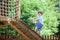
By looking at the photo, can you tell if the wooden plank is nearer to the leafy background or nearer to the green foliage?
the leafy background

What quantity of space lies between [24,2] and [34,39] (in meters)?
7.35

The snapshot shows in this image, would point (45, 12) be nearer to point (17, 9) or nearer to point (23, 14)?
point (23, 14)

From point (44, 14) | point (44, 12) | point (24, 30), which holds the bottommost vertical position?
point (44, 14)

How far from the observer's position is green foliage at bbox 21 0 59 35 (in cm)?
2055

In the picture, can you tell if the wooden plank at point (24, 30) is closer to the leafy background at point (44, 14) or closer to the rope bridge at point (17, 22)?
the rope bridge at point (17, 22)

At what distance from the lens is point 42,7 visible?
70.8 ft

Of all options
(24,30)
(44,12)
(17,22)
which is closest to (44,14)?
(44,12)

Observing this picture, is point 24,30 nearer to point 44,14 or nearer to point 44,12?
point 44,12

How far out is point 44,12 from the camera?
72.9ft

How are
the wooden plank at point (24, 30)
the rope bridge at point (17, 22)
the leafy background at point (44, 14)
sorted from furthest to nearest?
the leafy background at point (44, 14) → the wooden plank at point (24, 30) → the rope bridge at point (17, 22)

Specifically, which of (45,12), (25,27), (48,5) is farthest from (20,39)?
(48,5)

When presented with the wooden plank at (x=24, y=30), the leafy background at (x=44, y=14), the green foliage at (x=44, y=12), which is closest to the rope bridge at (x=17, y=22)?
the wooden plank at (x=24, y=30)

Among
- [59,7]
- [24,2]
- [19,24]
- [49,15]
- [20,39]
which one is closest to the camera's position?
[19,24]

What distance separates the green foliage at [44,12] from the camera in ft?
67.4
